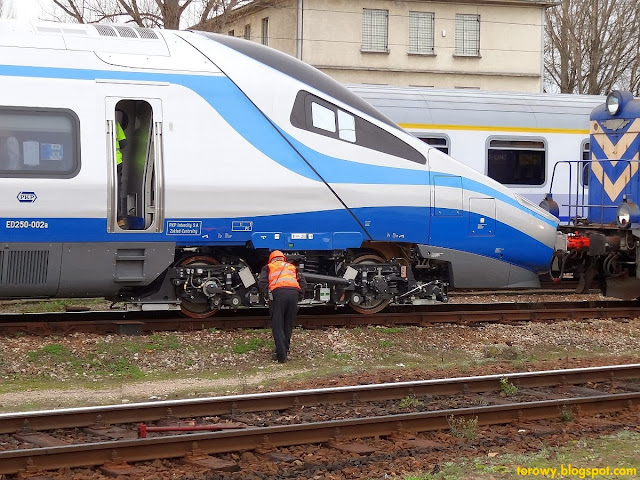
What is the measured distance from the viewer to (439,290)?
13992mm

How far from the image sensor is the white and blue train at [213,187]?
38.9 feet

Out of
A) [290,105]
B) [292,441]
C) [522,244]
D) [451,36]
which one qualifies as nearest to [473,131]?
[522,244]

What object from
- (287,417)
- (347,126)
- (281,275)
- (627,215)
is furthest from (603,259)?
(287,417)

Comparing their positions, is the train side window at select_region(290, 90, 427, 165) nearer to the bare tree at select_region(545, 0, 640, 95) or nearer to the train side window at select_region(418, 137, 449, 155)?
the train side window at select_region(418, 137, 449, 155)

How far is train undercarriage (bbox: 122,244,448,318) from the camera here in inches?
506

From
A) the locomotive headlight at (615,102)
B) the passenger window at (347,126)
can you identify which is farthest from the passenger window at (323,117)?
the locomotive headlight at (615,102)

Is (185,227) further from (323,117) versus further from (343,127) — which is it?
(343,127)

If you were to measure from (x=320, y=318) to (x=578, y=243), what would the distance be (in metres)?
4.41

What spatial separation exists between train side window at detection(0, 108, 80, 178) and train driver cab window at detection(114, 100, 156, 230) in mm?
659

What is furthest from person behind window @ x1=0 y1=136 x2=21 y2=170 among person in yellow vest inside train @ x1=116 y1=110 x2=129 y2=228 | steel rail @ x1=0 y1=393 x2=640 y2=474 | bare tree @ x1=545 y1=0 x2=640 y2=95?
bare tree @ x1=545 y1=0 x2=640 y2=95

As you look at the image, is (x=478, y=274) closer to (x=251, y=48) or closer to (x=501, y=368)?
(x=501, y=368)

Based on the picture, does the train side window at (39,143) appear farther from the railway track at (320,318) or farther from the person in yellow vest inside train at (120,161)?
the railway track at (320,318)

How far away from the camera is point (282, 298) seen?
11695 millimetres

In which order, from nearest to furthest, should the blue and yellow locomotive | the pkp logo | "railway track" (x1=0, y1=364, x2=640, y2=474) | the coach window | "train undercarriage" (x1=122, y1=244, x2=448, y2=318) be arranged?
"railway track" (x1=0, y1=364, x2=640, y2=474), the pkp logo, "train undercarriage" (x1=122, y1=244, x2=448, y2=318), the blue and yellow locomotive, the coach window
